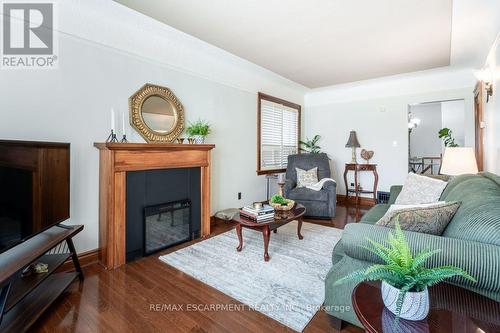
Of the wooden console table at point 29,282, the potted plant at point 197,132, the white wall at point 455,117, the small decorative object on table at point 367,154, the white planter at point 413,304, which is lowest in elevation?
the wooden console table at point 29,282

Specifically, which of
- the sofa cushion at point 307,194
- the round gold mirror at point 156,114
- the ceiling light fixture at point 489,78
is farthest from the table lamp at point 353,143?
the round gold mirror at point 156,114

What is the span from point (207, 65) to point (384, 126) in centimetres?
373

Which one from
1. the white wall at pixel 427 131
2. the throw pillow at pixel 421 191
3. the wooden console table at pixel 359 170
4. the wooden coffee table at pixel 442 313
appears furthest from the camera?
A: the white wall at pixel 427 131

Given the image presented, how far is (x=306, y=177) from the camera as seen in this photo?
4.38 m

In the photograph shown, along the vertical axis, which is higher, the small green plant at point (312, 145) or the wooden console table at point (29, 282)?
the small green plant at point (312, 145)

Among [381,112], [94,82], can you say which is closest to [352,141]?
[381,112]

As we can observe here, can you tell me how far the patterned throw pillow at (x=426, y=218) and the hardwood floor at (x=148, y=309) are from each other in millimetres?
755

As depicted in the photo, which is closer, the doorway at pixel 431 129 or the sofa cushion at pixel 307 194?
the sofa cushion at pixel 307 194

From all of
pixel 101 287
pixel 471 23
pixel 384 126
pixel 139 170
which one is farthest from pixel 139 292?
pixel 384 126

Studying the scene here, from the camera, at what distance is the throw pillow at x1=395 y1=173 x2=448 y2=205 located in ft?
7.30

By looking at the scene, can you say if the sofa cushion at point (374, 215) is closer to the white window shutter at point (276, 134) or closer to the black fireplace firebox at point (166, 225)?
the black fireplace firebox at point (166, 225)

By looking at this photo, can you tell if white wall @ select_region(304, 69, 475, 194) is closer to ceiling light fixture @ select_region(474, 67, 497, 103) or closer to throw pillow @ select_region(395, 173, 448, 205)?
ceiling light fixture @ select_region(474, 67, 497, 103)

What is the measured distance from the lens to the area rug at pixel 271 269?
1765 mm

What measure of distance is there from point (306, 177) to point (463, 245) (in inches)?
131
